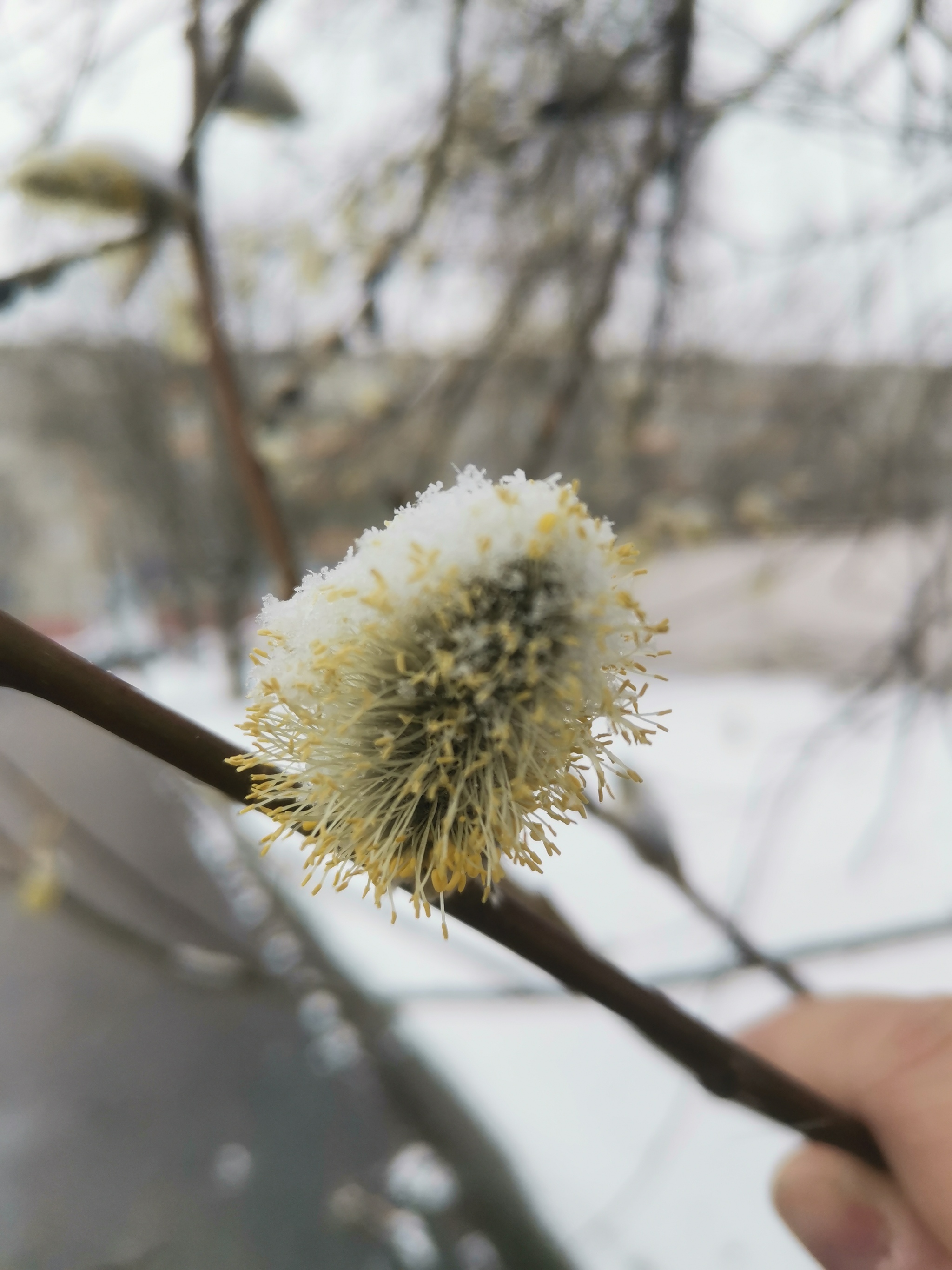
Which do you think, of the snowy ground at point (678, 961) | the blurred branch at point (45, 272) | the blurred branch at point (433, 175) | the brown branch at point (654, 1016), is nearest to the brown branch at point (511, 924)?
the brown branch at point (654, 1016)

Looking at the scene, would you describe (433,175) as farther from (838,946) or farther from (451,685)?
(838,946)

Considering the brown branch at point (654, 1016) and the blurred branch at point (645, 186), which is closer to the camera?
the brown branch at point (654, 1016)

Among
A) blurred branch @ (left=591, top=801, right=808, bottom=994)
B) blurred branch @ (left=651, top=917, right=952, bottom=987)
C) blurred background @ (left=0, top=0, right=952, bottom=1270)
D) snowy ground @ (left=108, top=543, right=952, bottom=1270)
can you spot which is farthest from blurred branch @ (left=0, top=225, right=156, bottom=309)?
blurred branch @ (left=651, top=917, right=952, bottom=987)

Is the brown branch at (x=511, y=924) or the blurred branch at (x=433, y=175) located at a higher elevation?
the blurred branch at (x=433, y=175)

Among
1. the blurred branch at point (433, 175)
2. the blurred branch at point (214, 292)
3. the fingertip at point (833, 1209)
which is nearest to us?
the fingertip at point (833, 1209)

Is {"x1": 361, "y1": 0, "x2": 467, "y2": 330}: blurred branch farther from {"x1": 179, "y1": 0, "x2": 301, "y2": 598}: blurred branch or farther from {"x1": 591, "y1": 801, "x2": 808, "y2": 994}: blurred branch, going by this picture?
{"x1": 591, "y1": 801, "x2": 808, "y2": 994}: blurred branch

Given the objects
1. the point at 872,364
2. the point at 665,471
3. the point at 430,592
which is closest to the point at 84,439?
the point at 665,471

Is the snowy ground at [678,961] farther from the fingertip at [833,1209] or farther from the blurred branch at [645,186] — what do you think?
the blurred branch at [645,186]

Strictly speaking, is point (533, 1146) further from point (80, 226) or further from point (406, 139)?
point (406, 139)
